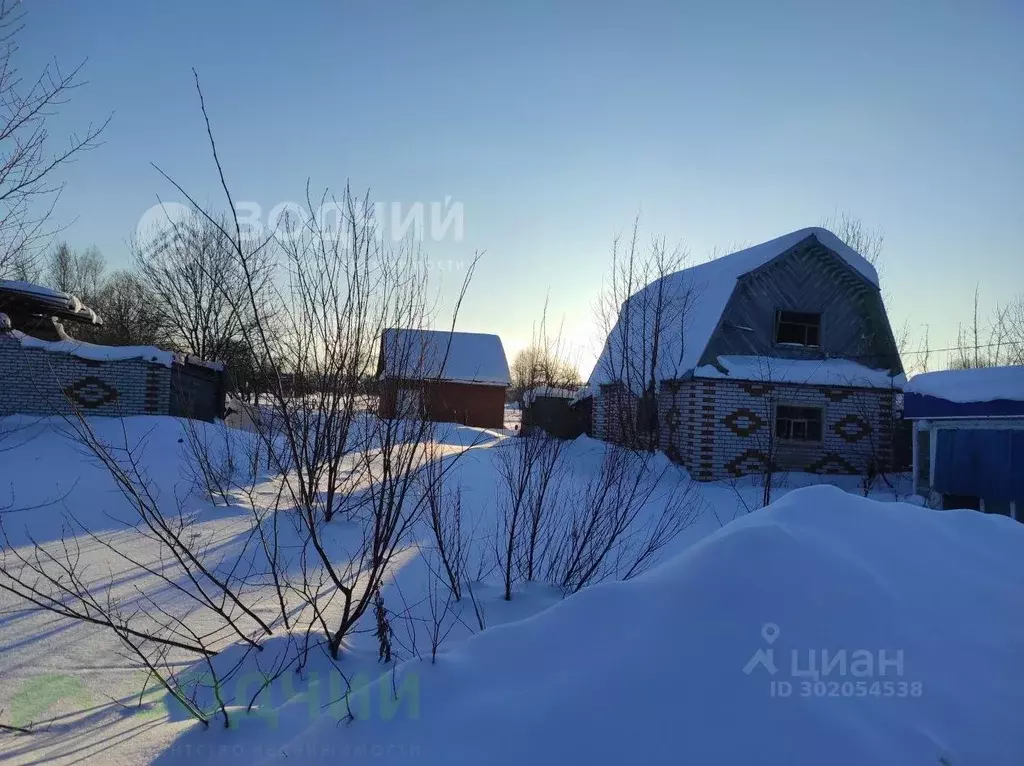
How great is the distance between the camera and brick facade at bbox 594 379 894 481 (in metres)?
12.8

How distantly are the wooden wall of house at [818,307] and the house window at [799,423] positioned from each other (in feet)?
3.88

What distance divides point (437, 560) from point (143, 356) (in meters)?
9.36

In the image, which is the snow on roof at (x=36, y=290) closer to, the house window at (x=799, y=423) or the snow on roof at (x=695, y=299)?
the snow on roof at (x=695, y=299)

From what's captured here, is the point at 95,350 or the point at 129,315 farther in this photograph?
the point at 129,315

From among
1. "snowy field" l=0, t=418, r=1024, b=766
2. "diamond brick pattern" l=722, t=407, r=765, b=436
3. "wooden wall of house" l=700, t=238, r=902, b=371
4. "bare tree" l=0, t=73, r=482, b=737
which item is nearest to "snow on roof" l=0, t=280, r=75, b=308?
"bare tree" l=0, t=73, r=482, b=737

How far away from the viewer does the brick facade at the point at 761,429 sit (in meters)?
12.8

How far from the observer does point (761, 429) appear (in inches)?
508

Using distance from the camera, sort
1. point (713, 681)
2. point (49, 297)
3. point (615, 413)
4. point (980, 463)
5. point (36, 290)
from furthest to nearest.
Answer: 1. point (615, 413)
2. point (49, 297)
3. point (36, 290)
4. point (980, 463)
5. point (713, 681)

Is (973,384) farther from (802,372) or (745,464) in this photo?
(745,464)

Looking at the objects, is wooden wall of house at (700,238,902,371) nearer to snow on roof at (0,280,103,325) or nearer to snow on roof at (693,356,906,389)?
snow on roof at (693,356,906,389)

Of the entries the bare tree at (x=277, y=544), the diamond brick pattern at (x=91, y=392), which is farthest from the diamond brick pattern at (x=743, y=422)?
the diamond brick pattern at (x=91, y=392)

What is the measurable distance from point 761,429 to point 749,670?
1166cm

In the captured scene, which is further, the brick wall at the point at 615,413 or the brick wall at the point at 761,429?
the brick wall at the point at 615,413

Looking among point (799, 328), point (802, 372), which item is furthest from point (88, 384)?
point (799, 328)
